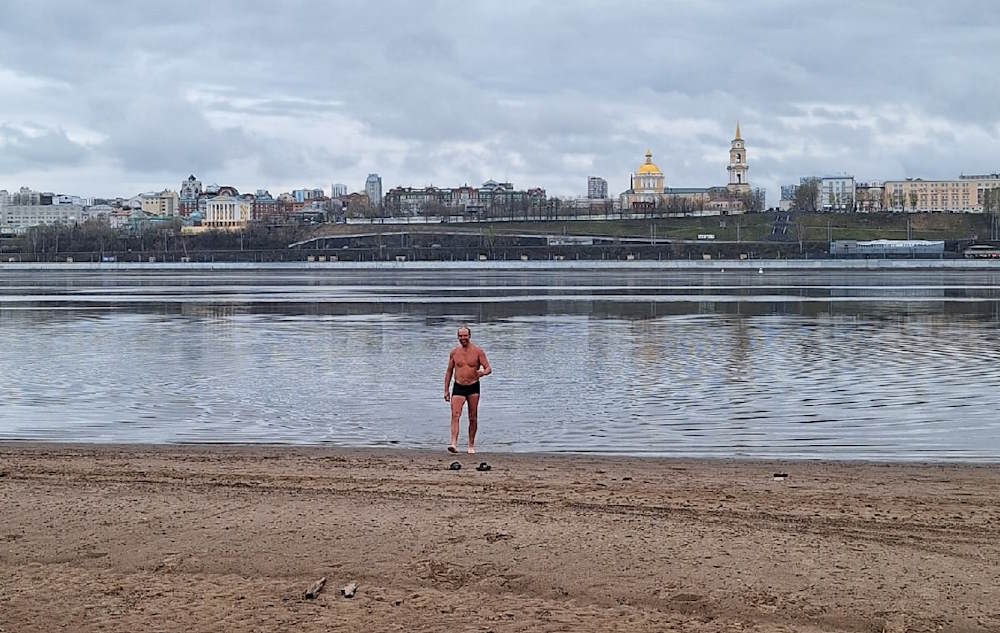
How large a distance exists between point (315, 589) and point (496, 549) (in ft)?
5.64

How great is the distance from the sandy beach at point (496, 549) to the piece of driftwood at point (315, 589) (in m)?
0.08

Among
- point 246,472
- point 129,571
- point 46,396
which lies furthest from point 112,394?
point 129,571

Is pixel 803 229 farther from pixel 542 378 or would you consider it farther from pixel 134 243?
pixel 542 378

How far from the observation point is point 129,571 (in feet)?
30.6

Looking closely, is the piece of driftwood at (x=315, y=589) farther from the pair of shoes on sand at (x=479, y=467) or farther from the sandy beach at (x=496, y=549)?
the pair of shoes on sand at (x=479, y=467)

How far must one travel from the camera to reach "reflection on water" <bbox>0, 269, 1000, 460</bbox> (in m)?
18.2

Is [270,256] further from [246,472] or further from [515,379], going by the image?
[246,472]

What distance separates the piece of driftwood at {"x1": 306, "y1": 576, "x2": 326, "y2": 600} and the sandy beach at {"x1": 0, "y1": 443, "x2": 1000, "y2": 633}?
0.26 feet

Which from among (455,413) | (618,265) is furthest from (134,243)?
(455,413)

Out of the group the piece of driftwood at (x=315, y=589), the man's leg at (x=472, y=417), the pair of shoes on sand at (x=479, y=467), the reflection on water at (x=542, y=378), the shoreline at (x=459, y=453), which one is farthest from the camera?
the reflection on water at (x=542, y=378)

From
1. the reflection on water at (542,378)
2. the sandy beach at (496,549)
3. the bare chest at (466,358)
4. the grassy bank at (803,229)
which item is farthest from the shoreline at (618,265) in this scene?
the sandy beach at (496,549)

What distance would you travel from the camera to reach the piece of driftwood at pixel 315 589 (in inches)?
340

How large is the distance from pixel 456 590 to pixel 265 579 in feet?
4.96

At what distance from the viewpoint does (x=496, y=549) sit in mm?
9812
